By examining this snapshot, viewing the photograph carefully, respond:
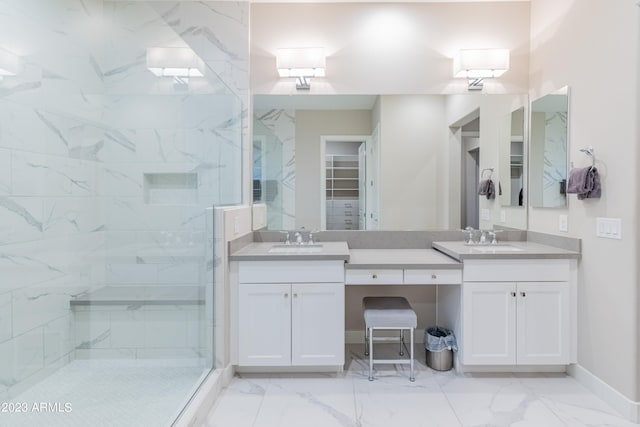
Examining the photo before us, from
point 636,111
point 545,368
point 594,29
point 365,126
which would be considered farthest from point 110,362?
point 594,29

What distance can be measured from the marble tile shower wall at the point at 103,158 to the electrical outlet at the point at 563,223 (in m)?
2.32

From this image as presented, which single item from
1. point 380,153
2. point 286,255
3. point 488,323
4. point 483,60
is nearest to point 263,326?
point 286,255

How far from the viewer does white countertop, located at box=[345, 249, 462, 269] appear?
8.05ft

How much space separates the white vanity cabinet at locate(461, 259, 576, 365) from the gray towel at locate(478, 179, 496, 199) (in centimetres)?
75

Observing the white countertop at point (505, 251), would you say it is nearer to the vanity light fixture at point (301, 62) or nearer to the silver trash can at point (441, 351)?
the silver trash can at point (441, 351)

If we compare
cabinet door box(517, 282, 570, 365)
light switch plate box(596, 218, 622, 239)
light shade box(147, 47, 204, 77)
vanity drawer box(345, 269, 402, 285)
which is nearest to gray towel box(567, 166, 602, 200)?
light switch plate box(596, 218, 622, 239)

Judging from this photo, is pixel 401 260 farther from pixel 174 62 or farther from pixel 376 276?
pixel 174 62

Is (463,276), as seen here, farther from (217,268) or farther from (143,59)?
(143,59)

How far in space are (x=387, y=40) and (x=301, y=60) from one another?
72cm

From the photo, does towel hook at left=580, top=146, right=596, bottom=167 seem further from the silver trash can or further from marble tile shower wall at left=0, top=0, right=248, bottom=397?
marble tile shower wall at left=0, top=0, right=248, bottom=397

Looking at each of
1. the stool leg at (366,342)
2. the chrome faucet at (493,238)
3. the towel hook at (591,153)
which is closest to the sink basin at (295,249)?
the stool leg at (366,342)

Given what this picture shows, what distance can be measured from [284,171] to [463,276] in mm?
1563

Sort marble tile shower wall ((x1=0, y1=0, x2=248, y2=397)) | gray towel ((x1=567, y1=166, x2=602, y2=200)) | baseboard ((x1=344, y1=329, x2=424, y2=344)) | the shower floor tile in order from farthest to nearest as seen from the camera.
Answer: baseboard ((x1=344, y1=329, x2=424, y2=344)) → gray towel ((x1=567, y1=166, x2=602, y2=200)) → marble tile shower wall ((x1=0, y1=0, x2=248, y2=397)) → the shower floor tile

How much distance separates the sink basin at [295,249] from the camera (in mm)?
2616
